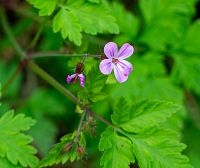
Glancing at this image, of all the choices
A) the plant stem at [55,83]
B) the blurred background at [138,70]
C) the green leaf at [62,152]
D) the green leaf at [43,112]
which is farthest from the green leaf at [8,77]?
the green leaf at [62,152]

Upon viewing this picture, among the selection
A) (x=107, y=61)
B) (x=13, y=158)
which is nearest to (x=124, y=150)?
(x=107, y=61)

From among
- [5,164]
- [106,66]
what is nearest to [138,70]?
[106,66]

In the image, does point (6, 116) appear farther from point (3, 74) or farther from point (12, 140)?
point (3, 74)

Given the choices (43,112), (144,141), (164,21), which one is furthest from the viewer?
(43,112)

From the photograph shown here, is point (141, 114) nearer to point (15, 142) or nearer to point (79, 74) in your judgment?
point (79, 74)

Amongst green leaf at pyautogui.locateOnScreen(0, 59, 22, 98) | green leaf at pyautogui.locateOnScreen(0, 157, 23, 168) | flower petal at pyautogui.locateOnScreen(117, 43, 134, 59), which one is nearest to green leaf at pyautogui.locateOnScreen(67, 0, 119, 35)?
Answer: flower petal at pyautogui.locateOnScreen(117, 43, 134, 59)

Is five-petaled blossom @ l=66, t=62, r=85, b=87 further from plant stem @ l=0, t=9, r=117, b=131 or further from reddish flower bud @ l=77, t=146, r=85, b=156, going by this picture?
reddish flower bud @ l=77, t=146, r=85, b=156

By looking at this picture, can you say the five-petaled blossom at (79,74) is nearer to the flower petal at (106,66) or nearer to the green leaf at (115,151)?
the flower petal at (106,66)
